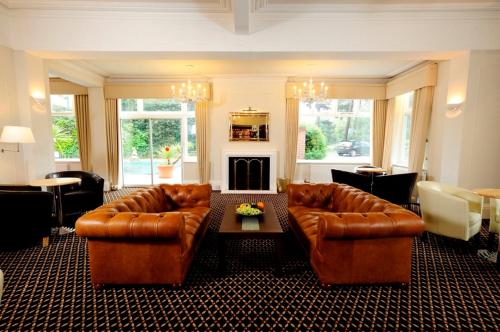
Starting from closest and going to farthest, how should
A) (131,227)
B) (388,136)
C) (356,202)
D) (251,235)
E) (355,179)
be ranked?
(131,227), (251,235), (356,202), (355,179), (388,136)

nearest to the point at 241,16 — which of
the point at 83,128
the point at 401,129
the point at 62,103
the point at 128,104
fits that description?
the point at 128,104

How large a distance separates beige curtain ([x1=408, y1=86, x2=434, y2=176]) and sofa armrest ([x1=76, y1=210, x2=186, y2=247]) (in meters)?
5.30

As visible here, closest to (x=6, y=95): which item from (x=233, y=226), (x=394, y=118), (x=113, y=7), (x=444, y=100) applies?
(x=113, y=7)

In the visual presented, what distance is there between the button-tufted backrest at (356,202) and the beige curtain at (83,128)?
6.59 m

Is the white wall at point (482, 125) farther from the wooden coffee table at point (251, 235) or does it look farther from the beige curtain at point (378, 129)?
the wooden coffee table at point (251, 235)

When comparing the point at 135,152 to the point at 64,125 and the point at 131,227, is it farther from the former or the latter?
the point at 131,227

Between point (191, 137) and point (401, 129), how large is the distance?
559 cm

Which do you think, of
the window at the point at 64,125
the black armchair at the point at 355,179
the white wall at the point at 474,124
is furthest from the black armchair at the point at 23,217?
the white wall at the point at 474,124

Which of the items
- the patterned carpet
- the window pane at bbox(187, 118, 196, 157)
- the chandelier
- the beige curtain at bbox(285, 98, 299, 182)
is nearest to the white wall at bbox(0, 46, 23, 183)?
the patterned carpet

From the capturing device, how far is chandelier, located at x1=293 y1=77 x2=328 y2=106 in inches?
221

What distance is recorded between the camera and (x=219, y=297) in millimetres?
2334

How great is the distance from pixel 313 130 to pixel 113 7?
545cm

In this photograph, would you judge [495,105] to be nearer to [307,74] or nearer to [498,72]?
[498,72]

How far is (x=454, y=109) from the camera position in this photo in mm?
4289
